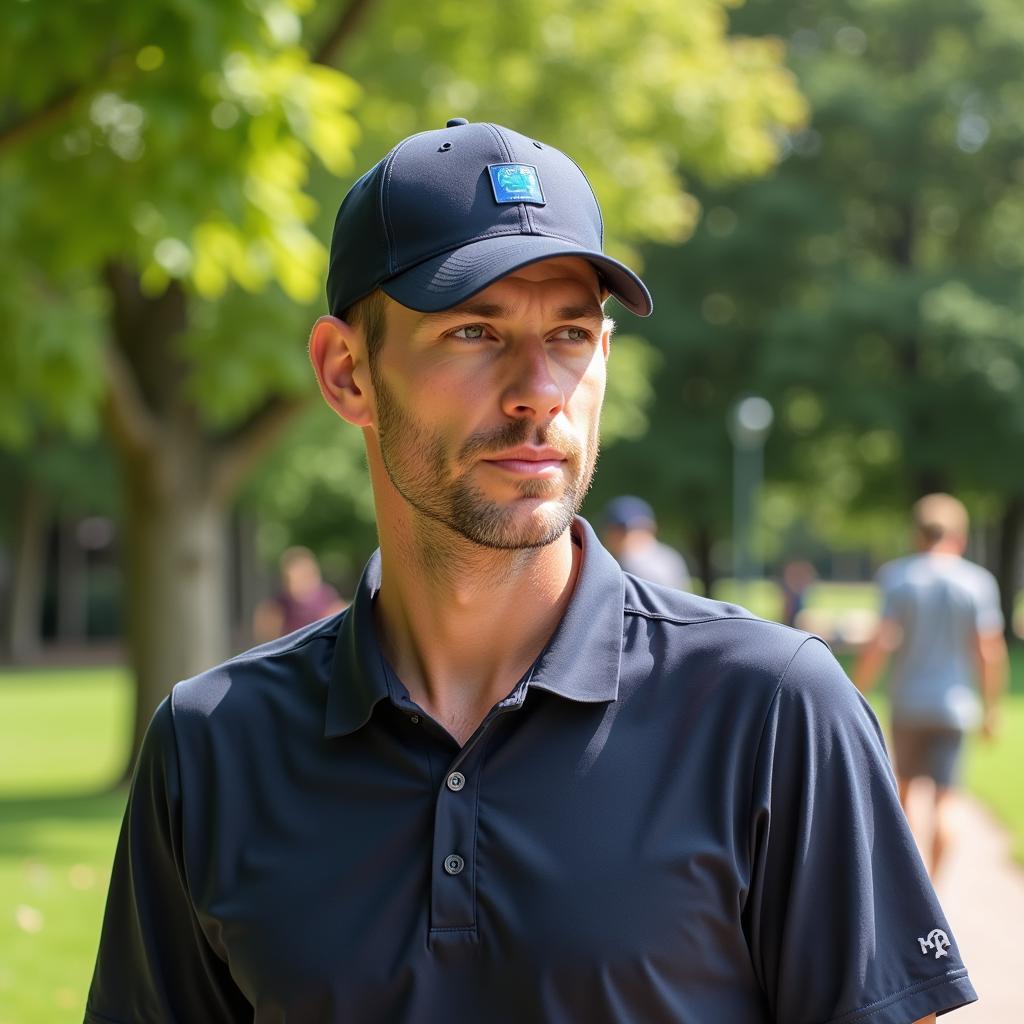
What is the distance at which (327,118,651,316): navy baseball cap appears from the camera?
79.4 inches

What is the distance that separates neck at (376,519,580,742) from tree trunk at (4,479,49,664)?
35594 mm

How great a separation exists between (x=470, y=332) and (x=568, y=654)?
420 millimetres

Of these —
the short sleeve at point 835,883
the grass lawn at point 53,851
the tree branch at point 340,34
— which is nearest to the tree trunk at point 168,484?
the grass lawn at point 53,851

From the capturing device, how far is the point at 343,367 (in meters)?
2.27

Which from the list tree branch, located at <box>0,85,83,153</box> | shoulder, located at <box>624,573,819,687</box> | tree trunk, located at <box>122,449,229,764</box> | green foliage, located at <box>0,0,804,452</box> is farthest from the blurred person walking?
shoulder, located at <box>624,573,819,687</box>

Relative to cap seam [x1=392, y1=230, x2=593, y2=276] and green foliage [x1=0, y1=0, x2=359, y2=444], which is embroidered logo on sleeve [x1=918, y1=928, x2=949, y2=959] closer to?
cap seam [x1=392, y1=230, x2=593, y2=276]

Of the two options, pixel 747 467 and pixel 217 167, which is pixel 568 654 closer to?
pixel 217 167

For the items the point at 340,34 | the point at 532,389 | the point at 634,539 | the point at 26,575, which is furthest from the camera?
the point at 26,575

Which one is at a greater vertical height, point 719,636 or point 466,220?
point 466,220

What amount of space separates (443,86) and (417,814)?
11887 mm

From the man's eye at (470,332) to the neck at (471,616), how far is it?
25 centimetres

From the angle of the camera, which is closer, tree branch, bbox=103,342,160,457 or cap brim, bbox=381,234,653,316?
cap brim, bbox=381,234,653,316

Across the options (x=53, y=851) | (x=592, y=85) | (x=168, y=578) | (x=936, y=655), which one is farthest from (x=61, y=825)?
(x=592, y=85)

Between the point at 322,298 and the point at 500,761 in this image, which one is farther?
the point at 322,298
